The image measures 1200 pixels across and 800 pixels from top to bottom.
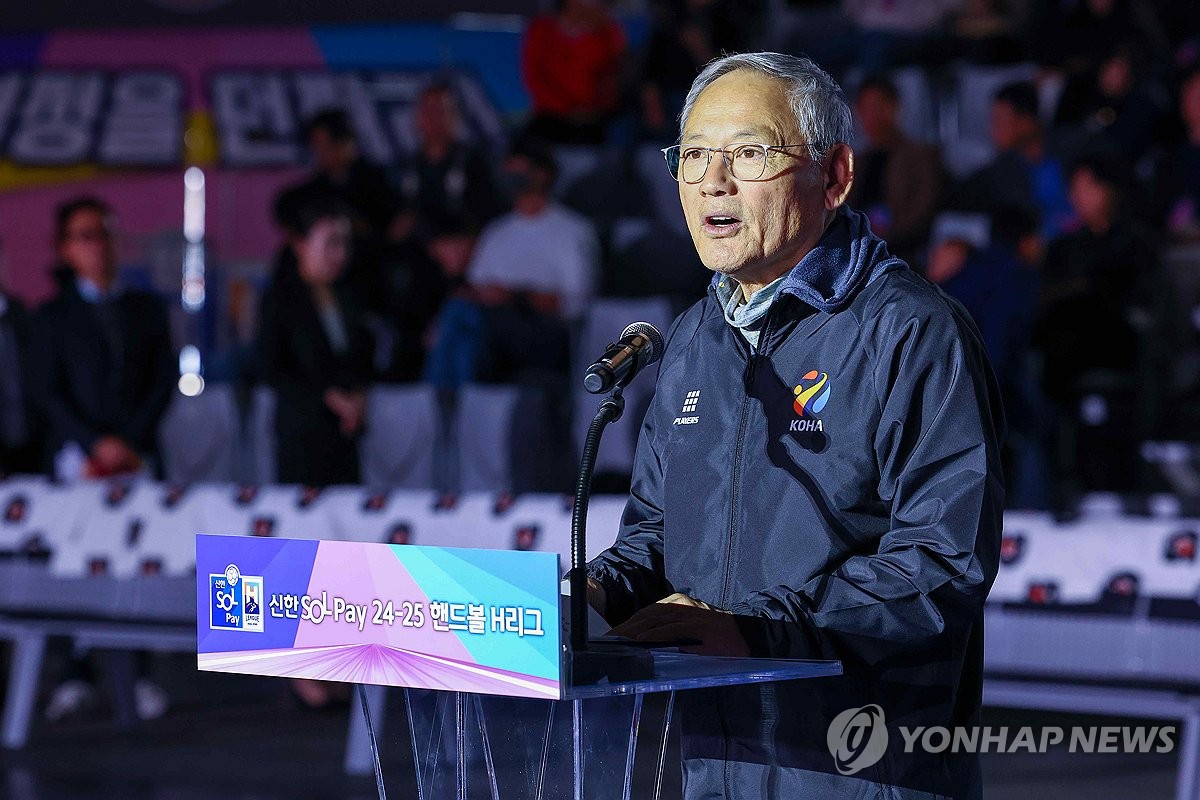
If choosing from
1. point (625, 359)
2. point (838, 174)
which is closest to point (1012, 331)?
point (838, 174)

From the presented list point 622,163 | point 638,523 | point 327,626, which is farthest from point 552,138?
point 327,626

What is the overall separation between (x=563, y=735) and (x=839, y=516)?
1.20 feet

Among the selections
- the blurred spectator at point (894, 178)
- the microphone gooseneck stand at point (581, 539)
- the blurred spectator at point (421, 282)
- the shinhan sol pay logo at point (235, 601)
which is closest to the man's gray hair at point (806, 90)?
the microphone gooseneck stand at point (581, 539)

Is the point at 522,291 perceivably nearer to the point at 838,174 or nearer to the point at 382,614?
the point at 838,174

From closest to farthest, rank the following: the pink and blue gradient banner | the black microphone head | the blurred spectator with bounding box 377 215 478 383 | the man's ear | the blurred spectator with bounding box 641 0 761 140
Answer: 1. the pink and blue gradient banner
2. the black microphone head
3. the man's ear
4. the blurred spectator with bounding box 377 215 478 383
5. the blurred spectator with bounding box 641 0 761 140

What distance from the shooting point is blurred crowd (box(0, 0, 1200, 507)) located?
19.1 ft

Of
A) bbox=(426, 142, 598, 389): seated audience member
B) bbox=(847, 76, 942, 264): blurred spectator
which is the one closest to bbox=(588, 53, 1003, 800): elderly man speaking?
bbox=(426, 142, 598, 389): seated audience member

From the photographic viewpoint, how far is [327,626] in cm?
147

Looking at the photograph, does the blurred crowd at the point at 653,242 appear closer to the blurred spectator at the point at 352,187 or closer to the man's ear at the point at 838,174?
the blurred spectator at the point at 352,187

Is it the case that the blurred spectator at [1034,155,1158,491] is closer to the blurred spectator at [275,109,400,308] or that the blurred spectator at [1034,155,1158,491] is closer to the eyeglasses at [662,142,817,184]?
the blurred spectator at [275,109,400,308]

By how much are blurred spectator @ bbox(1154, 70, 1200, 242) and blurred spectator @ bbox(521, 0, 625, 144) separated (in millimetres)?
2540

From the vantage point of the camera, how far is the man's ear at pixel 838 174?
1749 millimetres

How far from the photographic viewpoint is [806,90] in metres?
1.71

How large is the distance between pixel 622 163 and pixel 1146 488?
2.74 metres
